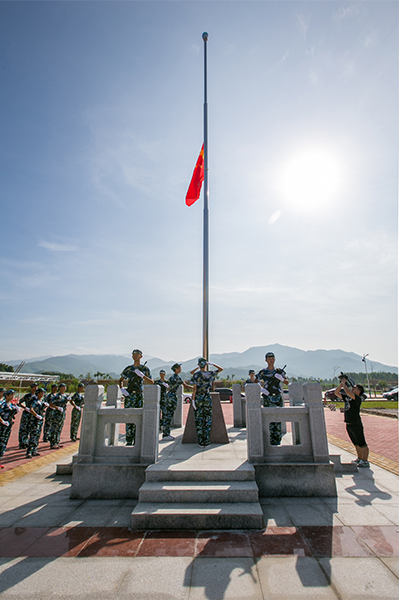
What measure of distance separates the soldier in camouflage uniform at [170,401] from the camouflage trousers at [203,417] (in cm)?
122

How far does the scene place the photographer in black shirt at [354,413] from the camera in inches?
282

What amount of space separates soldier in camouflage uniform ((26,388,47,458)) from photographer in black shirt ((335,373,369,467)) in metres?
8.76

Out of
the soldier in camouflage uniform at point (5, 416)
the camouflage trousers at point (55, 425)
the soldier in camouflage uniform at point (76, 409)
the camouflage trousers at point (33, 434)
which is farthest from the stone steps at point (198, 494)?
the soldier in camouflage uniform at point (76, 409)

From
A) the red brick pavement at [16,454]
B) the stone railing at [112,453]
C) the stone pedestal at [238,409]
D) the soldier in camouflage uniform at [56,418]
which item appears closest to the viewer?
the stone railing at [112,453]

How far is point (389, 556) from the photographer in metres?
3.67

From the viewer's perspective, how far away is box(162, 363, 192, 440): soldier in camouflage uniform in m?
8.48

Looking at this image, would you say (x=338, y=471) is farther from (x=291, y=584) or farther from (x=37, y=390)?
(x=37, y=390)

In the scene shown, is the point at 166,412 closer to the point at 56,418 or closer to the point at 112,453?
the point at 112,453

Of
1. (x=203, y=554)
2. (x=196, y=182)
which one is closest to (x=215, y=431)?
(x=203, y=554)

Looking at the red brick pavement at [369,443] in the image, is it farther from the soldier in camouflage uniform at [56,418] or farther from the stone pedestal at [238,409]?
the stone pedestal at [238,409]

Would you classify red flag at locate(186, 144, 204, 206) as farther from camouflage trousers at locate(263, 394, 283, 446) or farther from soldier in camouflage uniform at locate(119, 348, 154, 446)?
camouflage trousers at locate(263, 394, 283, 446)

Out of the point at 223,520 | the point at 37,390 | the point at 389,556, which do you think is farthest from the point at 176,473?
the point at 37,390

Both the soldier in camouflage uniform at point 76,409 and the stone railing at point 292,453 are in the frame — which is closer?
the stone railing at point 292,453

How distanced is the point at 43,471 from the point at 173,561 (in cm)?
542
